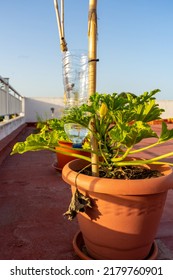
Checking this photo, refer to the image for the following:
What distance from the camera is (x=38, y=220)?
6.19 ft

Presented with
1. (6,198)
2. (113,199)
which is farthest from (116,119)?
(6,198)

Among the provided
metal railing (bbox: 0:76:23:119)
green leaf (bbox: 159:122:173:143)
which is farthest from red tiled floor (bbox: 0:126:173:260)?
metal railing (bbox: 0:76:23:119)

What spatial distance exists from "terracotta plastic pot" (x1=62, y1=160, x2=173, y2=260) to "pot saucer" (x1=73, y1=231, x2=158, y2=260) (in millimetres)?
64

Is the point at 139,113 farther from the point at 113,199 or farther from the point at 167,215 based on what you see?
the point at 167,215

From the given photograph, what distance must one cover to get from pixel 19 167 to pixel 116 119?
2.53 metres

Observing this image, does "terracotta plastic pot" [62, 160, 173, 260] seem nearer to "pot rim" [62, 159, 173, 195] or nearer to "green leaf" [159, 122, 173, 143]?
"pot rim" [62, 159, 173, 195]

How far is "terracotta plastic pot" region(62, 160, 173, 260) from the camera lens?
3.91 ft

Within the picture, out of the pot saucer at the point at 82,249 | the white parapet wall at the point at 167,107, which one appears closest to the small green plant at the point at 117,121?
the pot saucer at the point at 82,249

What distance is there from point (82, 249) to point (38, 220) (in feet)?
1.63

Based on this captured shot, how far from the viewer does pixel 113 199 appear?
3.99 feet

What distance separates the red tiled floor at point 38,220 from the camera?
4.88ft

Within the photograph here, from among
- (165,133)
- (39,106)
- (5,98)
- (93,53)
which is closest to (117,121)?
(165,133)

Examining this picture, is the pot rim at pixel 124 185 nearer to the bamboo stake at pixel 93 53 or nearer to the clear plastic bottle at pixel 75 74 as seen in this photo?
the bamboo stake at pixel 93 53

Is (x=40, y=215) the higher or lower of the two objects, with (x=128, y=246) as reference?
lower
